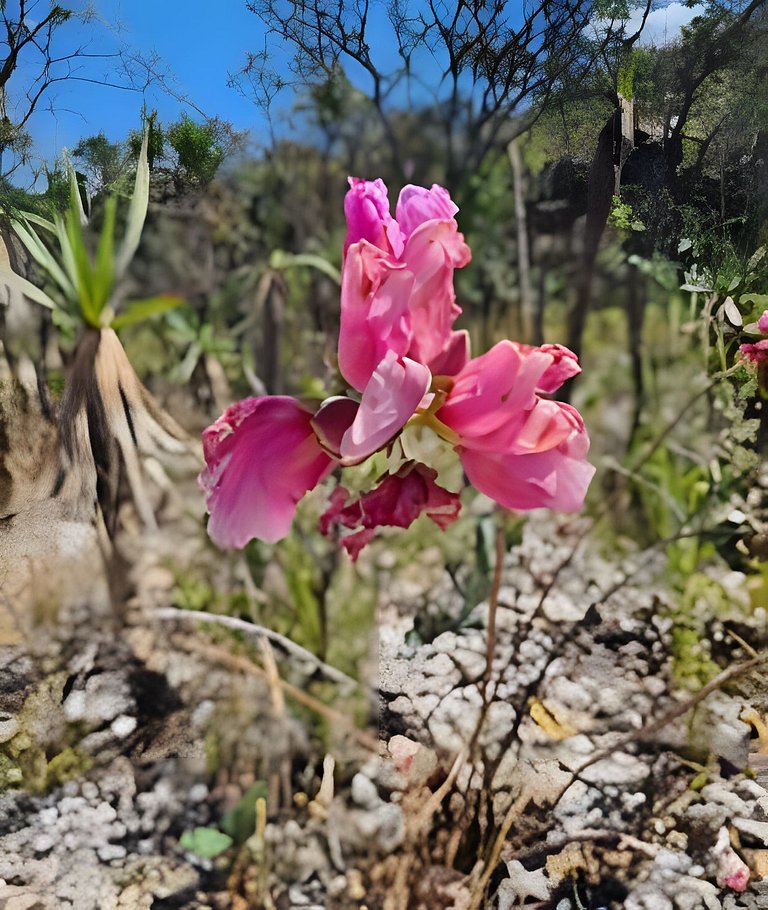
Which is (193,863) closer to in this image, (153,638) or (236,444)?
(153,638)

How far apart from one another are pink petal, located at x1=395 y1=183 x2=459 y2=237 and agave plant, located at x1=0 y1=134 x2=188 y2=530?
0.65 ft

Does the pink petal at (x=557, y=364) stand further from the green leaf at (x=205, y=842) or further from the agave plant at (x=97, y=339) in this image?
the green leaf at (x=205, y=842)

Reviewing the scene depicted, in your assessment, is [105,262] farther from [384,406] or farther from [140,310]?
[384,406]

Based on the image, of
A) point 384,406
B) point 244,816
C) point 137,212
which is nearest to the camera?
point 384,406

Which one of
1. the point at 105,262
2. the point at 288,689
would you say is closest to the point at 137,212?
the point at 105,262

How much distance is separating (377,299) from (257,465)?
0.08 metres

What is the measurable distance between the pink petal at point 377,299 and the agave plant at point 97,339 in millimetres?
211

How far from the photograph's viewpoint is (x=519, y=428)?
0.92 ft

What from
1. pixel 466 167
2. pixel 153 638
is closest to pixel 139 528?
pixel 153 638

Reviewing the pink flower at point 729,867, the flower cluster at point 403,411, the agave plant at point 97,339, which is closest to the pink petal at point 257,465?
the flower cluster at point 403,411

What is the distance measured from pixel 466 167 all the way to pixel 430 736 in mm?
385

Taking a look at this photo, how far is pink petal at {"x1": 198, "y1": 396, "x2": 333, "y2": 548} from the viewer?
11.5 inches

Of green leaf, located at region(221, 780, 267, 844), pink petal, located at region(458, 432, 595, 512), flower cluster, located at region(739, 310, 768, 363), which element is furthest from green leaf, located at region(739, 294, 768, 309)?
green leaf, located at region(221, 780, 267, 844)

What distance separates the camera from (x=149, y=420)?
46 centimetres
